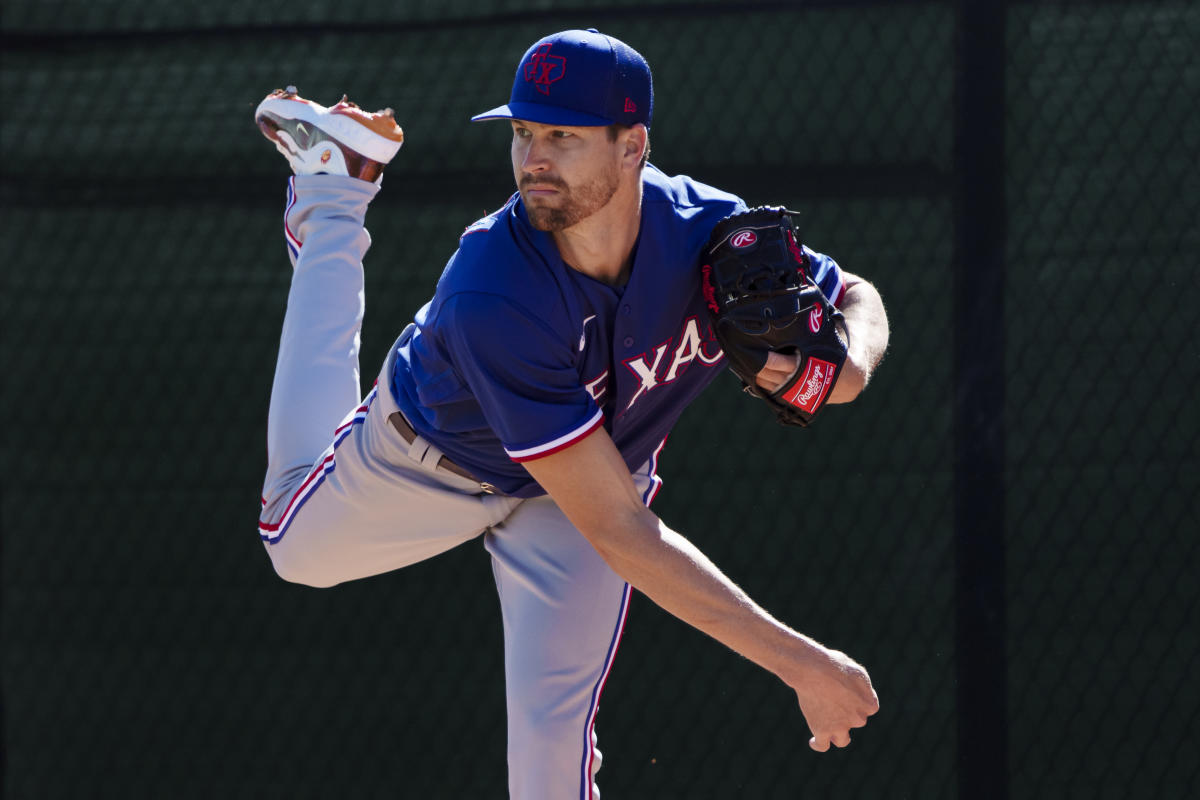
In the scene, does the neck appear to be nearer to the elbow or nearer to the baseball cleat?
the elbow

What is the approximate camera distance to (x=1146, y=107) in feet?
11.0

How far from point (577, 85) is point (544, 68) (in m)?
0.07

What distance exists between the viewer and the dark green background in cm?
338

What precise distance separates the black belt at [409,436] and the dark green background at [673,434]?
1058 mm

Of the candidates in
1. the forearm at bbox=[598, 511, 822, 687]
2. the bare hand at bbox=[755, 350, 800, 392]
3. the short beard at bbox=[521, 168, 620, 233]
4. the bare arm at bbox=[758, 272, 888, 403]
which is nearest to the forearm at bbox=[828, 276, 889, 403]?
the bare arm at bbox=[758, 272, 888, 403]

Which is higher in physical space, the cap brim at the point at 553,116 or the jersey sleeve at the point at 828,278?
the cap brim at the point at 553,116

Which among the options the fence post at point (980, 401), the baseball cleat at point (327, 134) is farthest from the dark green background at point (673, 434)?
the baseball cleat at point (327, 134)

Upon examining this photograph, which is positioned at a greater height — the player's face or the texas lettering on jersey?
the player's face

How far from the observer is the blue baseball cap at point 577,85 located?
A: 6.81ft

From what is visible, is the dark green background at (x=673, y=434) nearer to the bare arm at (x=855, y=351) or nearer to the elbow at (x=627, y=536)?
the bare arm at (x=855, y=351)

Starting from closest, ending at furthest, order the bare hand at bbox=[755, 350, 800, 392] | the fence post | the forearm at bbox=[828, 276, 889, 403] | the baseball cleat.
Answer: the bare hand at bbox=[755, 350, 800, 392], the forearm at bbox=[828, 276, 889, 403], the baseball cleat, the fence post

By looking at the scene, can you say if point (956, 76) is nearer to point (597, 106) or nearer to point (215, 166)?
point (597, 106)

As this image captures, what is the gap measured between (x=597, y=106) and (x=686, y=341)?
46 centimetres

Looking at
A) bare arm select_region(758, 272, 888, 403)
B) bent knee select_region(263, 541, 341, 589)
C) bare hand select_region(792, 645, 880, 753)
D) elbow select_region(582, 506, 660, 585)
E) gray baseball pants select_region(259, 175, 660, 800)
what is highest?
bare arm select_region(758, 272, 888, 403)
